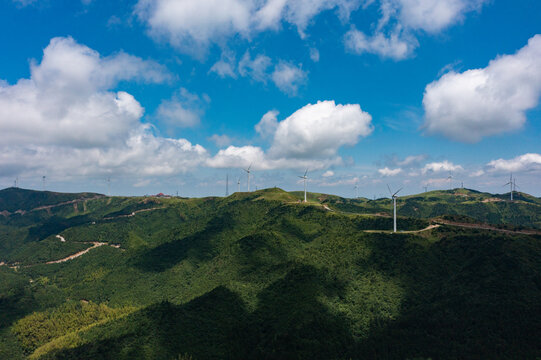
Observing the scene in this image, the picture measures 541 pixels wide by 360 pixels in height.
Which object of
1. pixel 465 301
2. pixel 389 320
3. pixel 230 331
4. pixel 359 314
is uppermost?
pixel 465 301

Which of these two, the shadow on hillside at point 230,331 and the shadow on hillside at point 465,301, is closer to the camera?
the shadow on hillside at point 465,301

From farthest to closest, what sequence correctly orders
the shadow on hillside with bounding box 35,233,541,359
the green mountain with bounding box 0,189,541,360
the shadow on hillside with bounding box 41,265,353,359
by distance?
the shadow on hillside with bounding box 41,265,353,359, the green mountain with bounding box 0,189,541,360, the shadow on hillside with bounding box 35,233,541,359

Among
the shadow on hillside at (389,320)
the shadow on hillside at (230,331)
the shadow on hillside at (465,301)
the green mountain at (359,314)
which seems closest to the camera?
the shadow on hillside at (465,301)

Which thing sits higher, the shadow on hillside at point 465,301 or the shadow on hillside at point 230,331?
Result: the shadow on hillside at point 465,301

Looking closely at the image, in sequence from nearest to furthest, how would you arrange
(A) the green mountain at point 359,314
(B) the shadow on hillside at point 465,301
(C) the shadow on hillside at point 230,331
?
(B) the shadow on hillside at point 465,301 → (A) the green mountain at point 359,314 → (C) the shadow on hillside at point 230,331

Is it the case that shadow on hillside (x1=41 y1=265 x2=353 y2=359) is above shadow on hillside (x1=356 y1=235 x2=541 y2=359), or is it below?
below

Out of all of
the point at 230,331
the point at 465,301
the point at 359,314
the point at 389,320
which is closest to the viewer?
the point at 465,301

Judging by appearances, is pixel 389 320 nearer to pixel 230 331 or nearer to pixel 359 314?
pixel 359 314

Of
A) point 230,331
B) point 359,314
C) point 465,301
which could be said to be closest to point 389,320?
point 359,314

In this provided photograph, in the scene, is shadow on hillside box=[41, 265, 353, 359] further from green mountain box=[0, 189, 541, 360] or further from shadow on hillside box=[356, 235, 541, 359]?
shadow on hillside box=[356, 235, 541, 359]

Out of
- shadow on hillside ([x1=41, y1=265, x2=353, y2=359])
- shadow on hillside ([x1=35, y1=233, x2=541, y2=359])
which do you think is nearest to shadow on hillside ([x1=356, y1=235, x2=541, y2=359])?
shadow on hillside ([x1=35, y1=233, x2=541, y2=359])

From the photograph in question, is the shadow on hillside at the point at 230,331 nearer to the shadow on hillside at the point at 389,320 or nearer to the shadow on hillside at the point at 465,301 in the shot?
the shadow on hillside at the point at 389,320

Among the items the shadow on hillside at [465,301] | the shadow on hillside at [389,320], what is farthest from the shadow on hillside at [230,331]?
the shadow on hillside at [465,301]
